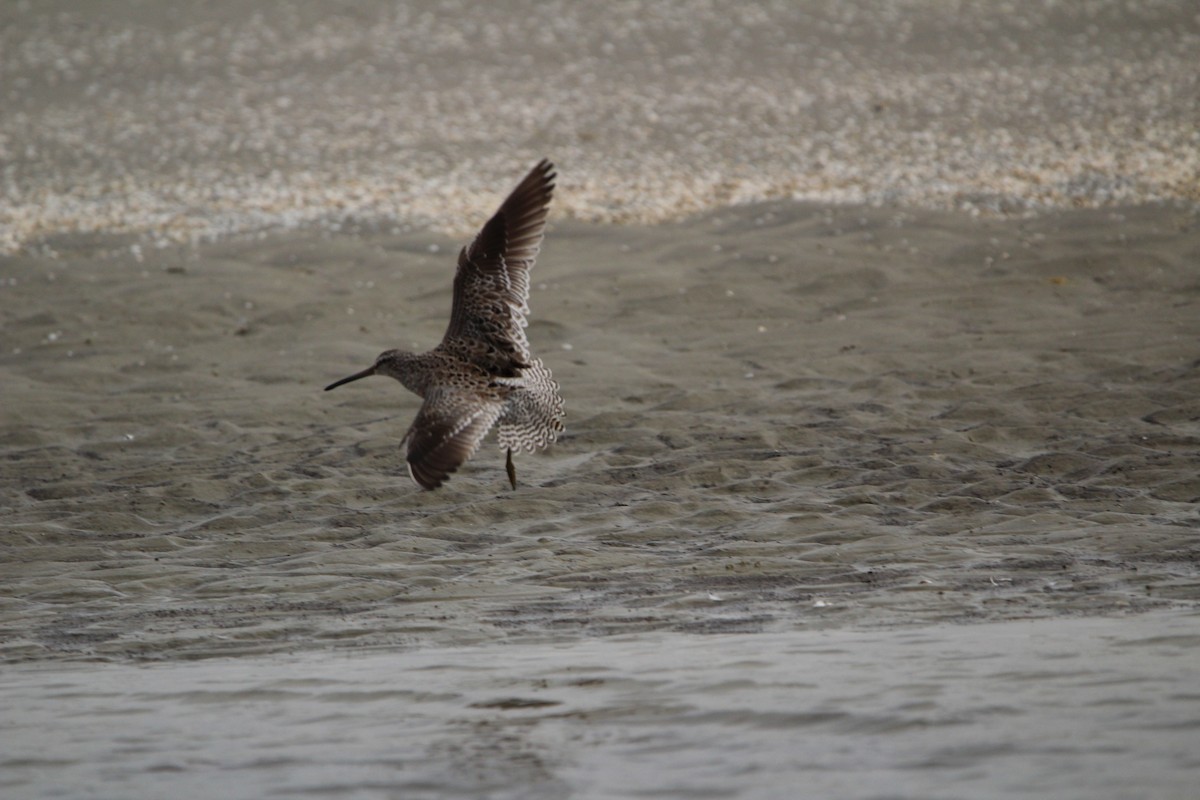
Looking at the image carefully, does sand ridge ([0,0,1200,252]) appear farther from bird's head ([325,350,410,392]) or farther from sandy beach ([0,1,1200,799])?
bird's head ([325,350,410,392])

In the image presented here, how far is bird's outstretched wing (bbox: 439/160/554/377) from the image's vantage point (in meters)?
7.38

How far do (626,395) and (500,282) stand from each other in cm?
→ 173

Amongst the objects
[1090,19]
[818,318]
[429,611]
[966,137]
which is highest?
[1090,19]

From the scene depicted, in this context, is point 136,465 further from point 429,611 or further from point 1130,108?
point 1130,108

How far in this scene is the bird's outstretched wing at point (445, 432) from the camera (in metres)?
5.99

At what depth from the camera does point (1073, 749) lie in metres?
4.46

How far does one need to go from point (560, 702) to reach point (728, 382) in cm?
453

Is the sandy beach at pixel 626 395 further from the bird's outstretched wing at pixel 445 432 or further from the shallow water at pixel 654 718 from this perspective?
the bird's outstretched wing at pixel 445 432

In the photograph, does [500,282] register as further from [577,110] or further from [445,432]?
[577,110]

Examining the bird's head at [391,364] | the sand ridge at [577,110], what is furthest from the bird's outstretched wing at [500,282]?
the sand ridge at [577,110]

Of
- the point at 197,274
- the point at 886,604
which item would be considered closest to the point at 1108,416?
the point at 886,604

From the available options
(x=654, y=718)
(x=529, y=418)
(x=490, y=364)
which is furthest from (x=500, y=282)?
(x=654, y=718)

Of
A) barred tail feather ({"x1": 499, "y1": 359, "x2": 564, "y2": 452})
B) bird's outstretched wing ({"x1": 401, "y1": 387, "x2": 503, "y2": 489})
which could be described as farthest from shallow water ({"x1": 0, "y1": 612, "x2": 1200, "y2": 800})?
barred tail feather ({"x1": 499, "y1": 359, "x2": 564, "y2": 452})

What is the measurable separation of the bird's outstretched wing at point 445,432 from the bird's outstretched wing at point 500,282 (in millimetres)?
528
